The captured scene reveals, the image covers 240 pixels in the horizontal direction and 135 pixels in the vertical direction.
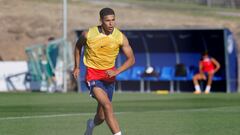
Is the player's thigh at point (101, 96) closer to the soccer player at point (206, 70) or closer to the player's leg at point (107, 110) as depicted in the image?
the player's leg at point (107, 110)

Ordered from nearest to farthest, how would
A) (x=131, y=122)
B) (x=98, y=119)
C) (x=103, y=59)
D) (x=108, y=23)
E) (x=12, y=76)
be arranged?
(x=108, y=23) < (x=103, y=59) < (x=98, y=119) < (x=131, y=122) < (x=12, y=76)

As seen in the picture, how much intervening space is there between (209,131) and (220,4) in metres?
56.4

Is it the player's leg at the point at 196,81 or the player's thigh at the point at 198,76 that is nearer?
the player's leg at the point at 196,81

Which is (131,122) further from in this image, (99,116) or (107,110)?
(107,110)

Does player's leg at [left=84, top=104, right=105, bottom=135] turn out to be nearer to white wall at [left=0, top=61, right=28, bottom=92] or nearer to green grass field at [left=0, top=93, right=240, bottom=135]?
green grass field at [left=0, top=93, right=240, bottom=135]

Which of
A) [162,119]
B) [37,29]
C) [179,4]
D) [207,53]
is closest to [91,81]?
[162,119]

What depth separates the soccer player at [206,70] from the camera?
4078cm

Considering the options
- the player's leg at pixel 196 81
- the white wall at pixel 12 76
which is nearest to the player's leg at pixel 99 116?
the player's leg at pixel 196 81

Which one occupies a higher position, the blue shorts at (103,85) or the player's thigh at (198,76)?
the blue shorts at (103,85)

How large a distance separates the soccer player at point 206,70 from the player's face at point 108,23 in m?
26.5

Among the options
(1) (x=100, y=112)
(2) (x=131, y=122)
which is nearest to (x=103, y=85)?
(1) (x=100, y=112)

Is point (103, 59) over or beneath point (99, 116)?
over

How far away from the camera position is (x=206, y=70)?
135 feet

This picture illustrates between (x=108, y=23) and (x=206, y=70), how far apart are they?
27350 millimetres
